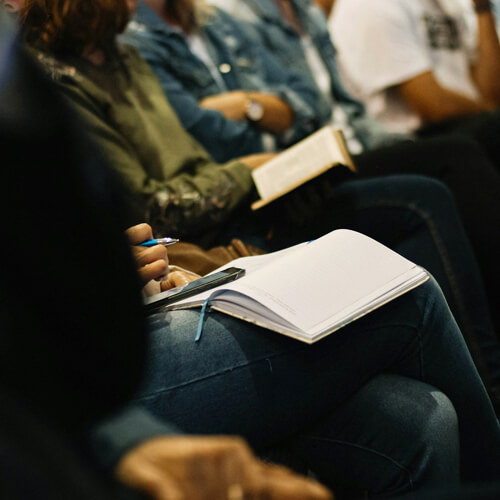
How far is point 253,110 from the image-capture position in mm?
1667

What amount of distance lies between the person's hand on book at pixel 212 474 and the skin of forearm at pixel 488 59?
2109mm

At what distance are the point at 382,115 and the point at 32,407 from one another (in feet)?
5.99

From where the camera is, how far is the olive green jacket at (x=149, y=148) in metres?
1.09

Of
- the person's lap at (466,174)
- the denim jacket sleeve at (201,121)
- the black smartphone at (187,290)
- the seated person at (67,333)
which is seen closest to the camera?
the seated person at (67,333)

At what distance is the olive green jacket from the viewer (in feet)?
3.59

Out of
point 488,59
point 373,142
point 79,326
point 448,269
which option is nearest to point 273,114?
point 373,142

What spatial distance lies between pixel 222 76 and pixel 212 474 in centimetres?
155

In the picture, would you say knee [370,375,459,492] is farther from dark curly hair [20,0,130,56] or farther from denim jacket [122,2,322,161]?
denim jacket [122,2,322,161]

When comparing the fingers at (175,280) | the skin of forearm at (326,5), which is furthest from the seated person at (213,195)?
the skin of forearm at (326,5)

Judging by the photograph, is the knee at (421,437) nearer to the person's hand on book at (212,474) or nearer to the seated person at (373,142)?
the person's hand on book at (212,474)

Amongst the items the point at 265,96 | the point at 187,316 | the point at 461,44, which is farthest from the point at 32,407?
the point at 461,44

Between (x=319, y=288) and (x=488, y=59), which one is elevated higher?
(x=319, y=288)

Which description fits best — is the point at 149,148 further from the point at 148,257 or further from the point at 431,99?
the point at 431,99

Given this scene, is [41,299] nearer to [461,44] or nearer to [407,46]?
[407,46]
